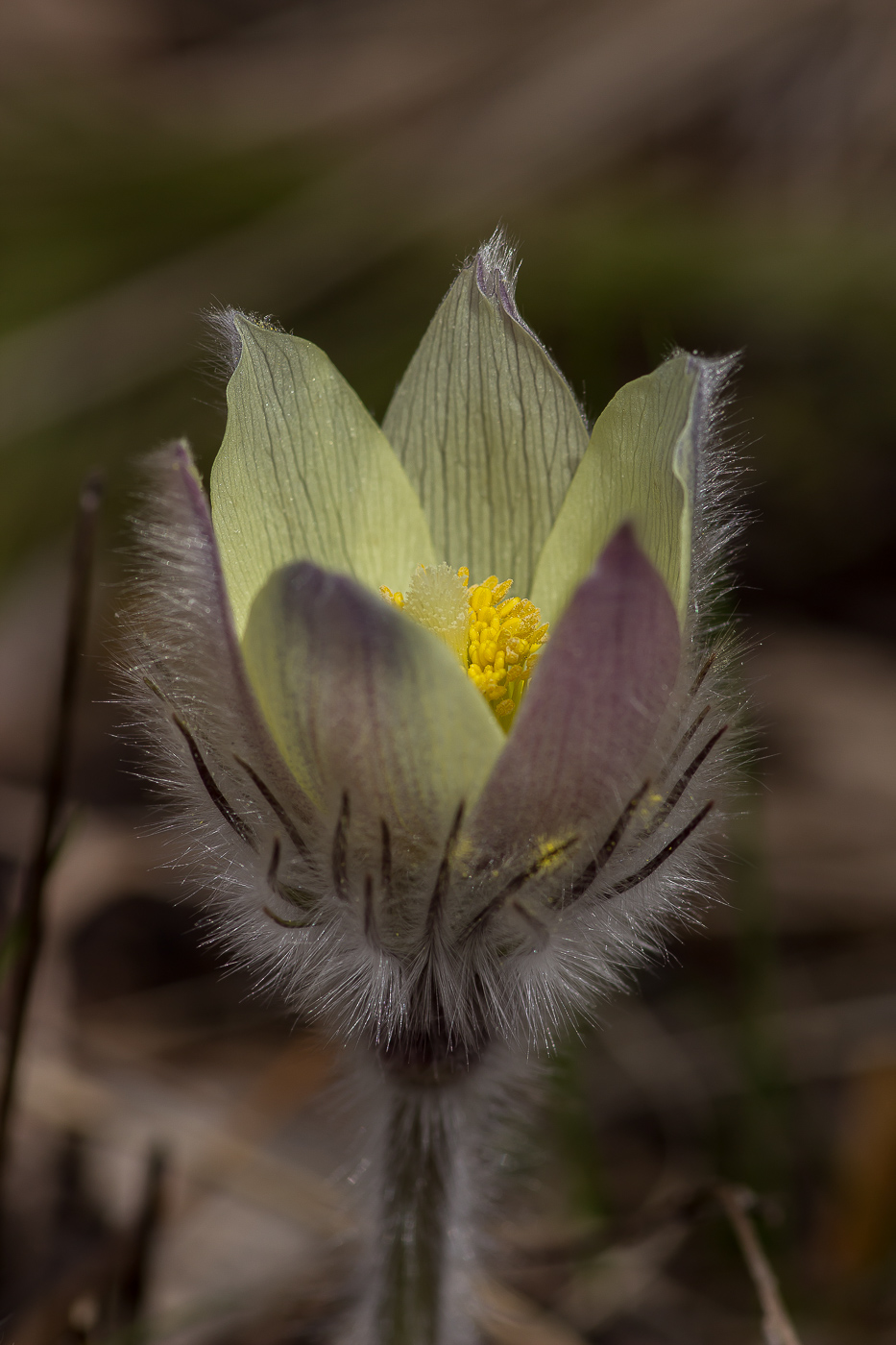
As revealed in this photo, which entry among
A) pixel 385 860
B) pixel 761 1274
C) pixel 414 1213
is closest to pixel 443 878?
pixel 385 860

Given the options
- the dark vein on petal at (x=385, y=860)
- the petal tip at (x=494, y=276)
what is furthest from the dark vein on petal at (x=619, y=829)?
the petal tip at (x=494, y=276)

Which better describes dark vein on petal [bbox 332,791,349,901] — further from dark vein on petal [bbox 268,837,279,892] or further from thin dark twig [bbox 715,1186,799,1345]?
thin dark twig [bbox 715,1186,799,1345]

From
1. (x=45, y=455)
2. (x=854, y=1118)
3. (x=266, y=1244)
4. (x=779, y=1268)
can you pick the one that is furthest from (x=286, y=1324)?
(x=45, y=455)

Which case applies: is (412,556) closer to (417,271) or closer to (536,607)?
(536,607)

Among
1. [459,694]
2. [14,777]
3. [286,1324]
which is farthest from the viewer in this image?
[14,777]

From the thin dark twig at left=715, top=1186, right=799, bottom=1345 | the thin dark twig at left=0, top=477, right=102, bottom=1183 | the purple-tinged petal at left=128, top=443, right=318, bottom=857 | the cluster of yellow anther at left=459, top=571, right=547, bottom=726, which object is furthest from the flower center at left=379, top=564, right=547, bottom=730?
the thin dark twig at left=715, top=1186, right=799, bottom=1345

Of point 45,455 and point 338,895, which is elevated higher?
point 45,455

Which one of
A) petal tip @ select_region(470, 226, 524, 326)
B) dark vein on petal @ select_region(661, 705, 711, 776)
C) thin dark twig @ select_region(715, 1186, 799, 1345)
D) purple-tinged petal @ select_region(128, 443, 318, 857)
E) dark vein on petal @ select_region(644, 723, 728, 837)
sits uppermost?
petal tip @ select_region(470, 226, 524, 326)

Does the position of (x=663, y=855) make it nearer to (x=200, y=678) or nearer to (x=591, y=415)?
(x=200, y=678)
